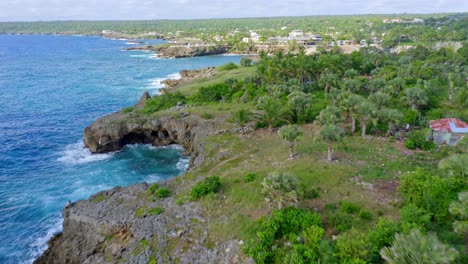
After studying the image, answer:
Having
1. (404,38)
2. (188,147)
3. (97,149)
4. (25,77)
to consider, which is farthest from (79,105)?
(404,38)

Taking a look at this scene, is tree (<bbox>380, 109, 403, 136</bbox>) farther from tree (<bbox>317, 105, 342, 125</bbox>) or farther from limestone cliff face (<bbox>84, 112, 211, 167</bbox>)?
limestone cliff face (<bbox>84, 112, 211, 167</bbox>)

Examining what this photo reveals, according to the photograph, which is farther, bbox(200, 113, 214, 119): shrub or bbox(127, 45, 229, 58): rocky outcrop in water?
bbox(127, 45, 229, 58): rocky outcrop in water

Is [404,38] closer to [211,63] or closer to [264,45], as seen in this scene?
[264,45]

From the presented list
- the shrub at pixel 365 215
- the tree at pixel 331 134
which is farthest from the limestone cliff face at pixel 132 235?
the tree at pixel 331 134

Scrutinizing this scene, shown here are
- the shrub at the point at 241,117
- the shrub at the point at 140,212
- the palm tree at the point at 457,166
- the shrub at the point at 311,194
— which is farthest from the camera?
the shrub at the point at 241,117

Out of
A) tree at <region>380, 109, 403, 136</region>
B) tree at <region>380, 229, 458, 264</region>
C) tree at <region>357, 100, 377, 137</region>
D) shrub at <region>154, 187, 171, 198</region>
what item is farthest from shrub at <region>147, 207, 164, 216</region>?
tree at <region>380, 109, 403, 136</region>

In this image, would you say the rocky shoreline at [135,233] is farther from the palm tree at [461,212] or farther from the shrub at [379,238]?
the palm tree at [461,212]

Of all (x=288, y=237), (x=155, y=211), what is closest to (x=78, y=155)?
(x=155, y=211)
